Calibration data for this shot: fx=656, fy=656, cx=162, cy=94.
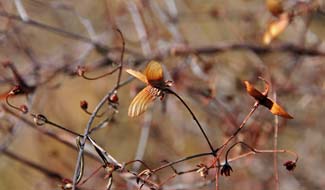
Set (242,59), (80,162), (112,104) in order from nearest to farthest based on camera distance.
Answer: (80,162) → (112,104) → (242,59)

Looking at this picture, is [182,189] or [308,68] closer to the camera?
[182,189]

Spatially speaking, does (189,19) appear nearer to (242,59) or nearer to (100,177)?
(242,59)

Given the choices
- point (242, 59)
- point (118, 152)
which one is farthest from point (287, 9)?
point (118, 152)

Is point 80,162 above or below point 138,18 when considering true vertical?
below

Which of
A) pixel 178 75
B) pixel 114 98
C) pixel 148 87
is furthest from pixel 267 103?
pixel 178 75

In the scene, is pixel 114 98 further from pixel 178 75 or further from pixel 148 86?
pixel 178 75

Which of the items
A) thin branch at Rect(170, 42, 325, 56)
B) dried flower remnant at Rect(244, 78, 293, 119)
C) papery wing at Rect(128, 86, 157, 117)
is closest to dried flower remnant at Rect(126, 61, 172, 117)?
papery wing at Rect(128, 86, 157, 117)
